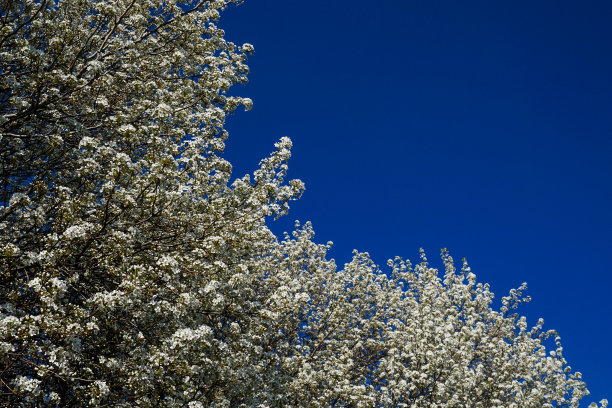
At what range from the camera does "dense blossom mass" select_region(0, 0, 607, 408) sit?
7.86m

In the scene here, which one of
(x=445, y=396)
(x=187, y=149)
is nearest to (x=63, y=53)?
(x=187, y=149)

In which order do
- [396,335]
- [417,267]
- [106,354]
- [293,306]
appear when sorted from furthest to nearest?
1. [417,267]
2. [396,335]
3. [293,306]
4. [106,354]

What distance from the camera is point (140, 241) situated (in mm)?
9148

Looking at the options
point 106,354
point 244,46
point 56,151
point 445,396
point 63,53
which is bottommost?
point 106,354

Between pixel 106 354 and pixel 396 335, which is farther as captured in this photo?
pixel 396 335

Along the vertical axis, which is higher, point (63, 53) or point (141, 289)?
point (63, 53)

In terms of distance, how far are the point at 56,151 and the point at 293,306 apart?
6236 mm

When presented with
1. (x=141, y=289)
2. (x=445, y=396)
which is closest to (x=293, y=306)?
(x=141, y=289)

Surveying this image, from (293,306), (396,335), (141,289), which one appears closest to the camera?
(141,289)

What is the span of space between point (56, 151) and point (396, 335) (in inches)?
498

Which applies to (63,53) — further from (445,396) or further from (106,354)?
(445,396)

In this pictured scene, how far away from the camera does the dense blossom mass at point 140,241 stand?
7.86m

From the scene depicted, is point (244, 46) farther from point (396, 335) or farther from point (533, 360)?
point (533, 360)

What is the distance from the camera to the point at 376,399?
50.5 ft
